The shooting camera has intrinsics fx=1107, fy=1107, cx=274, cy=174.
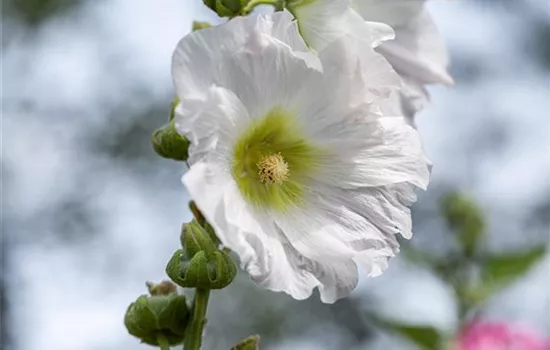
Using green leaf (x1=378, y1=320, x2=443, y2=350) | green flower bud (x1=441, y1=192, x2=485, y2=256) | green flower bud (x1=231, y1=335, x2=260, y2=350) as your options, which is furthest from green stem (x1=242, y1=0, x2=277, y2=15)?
green flower bud (x1=441, y1=192, x2=485, y2=256)

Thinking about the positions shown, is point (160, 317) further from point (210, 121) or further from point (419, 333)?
point (419, 333)

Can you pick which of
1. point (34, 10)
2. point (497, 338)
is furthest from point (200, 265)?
point (34, 10)

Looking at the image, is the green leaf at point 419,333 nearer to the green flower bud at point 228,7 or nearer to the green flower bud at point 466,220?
the green flower bud at point 466,220

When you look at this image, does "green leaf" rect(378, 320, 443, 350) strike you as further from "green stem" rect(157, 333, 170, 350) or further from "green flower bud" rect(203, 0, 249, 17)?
"green flower bud" rect(203, 0, 249, 17)

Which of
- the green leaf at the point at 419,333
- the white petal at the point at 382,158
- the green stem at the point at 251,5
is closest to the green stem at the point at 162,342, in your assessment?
the white petal at the point at 382,158

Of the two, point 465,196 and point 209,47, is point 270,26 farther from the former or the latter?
point 465,196

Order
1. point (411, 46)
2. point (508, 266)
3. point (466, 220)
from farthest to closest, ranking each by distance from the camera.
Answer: point (466, 220) → point (508, 266) → point (411, 46)

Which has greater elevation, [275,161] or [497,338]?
[275,161]
